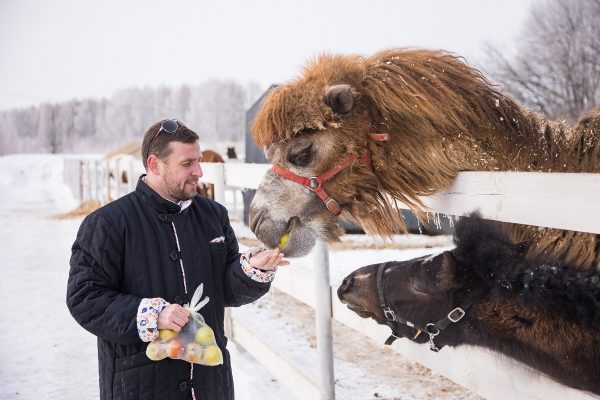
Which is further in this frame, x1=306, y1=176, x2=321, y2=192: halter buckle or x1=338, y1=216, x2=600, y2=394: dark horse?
x1=306, y1=176, x2=321, y2=192: halter buckle

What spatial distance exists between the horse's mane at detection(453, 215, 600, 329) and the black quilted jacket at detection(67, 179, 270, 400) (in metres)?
0.96

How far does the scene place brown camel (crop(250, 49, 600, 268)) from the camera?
8.50ft

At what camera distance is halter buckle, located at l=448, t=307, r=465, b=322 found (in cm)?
208

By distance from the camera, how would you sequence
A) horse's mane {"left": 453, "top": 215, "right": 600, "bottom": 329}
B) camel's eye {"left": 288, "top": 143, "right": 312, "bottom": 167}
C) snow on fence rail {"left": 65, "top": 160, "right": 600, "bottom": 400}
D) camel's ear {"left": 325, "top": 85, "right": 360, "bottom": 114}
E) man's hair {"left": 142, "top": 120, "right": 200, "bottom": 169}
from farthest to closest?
1. camel's eye {"left": 288, "top": 143, "right": 312, "bottom": 167}
2. camel's ear {"left": 325, "top": 85, "right": 360, "bottom": 114}
3. man's hair {"left": 142, "top": 120, "right": 200, "bottom": 169}
4. horse's mane {"left": 453, "top": 215, "right": 600, "bottom": 329}
5. snow on fence rail {"left": 65, "top": 160, "right": 600, "bottom": 400}

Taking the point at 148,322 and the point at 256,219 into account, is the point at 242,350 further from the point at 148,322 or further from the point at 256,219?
the point at 148,322

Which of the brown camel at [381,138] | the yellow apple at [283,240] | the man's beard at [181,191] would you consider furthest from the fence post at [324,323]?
the man's beard at [181,191]

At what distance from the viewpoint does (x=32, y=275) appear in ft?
25.7

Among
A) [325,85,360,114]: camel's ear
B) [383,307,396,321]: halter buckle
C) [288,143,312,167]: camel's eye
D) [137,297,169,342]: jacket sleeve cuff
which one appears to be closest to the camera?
[137,297,169,342]: jacket sleeve cuff

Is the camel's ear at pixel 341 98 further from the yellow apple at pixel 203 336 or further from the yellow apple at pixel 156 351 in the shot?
the yellow apple at pixel 156 351

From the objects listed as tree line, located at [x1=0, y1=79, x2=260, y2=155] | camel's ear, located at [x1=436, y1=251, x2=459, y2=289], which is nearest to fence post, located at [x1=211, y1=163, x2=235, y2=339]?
camel's ear, located at [x1=436, y1=251, x2=459, y2=289]

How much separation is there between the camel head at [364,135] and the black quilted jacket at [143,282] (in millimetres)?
380

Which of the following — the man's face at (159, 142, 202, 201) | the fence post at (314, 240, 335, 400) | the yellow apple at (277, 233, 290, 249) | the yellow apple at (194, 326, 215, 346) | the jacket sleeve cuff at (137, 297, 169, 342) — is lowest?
the fence post at (314, 240, 335, 400)

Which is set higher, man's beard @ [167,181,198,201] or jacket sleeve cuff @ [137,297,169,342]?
man's beard @ [167,181,198,201]

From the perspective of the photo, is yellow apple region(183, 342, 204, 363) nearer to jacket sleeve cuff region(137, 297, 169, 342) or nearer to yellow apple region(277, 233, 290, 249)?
jacket sleeve cuff region(137, 297, 169, 342)
